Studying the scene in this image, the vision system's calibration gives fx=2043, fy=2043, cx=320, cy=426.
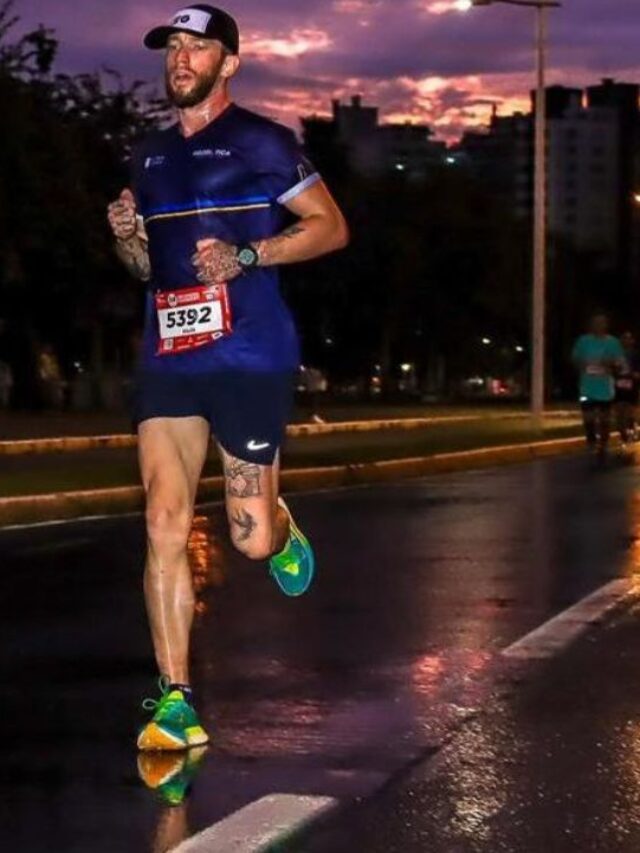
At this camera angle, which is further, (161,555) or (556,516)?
(556,516)

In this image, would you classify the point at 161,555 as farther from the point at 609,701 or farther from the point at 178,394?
the point at 609,701

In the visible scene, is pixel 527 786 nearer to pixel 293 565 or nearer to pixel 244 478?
pixel 244 478

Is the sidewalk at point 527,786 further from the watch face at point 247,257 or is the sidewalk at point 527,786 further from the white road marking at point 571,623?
the watch face at point 247,257

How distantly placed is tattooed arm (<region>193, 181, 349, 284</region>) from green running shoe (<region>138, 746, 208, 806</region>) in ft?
5.07

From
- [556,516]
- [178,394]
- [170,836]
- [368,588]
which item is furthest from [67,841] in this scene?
[556,516]

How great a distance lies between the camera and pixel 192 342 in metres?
6.78

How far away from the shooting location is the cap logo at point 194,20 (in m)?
6.71

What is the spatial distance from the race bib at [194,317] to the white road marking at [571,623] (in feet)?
8.25

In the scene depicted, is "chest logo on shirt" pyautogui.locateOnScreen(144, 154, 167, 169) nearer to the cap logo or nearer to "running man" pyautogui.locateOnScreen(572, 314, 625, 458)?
the cap logo

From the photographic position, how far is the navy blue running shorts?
22.4ft

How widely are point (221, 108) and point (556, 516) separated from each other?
9151mm

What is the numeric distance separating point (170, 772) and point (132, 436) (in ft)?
74.0

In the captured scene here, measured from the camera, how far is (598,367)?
2559 cm

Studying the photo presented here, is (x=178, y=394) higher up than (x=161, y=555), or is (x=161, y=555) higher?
(x=178, y=394)
